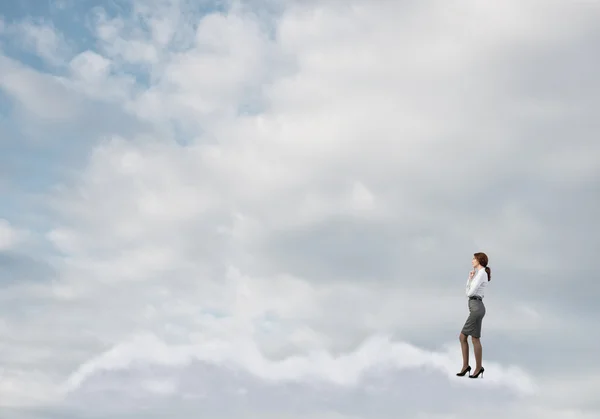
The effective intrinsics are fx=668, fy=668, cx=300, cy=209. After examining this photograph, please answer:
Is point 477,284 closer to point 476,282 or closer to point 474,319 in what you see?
point 476,282

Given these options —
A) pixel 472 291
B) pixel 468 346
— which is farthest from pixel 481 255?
pixel 468 346

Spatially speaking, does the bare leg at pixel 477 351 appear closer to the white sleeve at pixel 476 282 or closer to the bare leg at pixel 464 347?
the bare leg at pixel 464 347

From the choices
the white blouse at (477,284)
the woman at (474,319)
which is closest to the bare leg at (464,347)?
the woman at (474,319)

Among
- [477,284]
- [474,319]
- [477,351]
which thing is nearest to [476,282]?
[477,284]

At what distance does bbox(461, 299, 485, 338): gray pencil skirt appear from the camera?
25250mm

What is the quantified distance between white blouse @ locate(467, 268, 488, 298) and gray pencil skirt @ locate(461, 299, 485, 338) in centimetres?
37

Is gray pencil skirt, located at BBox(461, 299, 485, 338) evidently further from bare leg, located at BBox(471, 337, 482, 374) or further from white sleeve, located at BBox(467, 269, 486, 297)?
white sleeve, located at BBox(467, 269, 486, 297)

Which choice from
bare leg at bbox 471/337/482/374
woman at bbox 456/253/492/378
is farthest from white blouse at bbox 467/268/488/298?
bare leg at bbox 471/337/482/374

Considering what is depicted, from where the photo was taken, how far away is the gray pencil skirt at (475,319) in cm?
2525

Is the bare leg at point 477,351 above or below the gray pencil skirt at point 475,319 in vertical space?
below

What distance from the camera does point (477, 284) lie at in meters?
24.7

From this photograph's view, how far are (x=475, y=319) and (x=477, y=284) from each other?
4.87 feet

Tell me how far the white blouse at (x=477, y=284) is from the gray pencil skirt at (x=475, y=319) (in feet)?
1.23

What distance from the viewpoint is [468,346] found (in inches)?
1011
